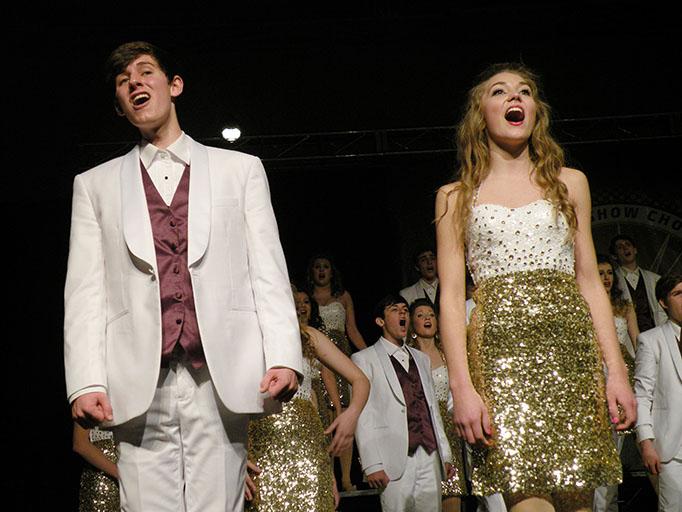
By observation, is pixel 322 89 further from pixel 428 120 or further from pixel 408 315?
pixel 408 315

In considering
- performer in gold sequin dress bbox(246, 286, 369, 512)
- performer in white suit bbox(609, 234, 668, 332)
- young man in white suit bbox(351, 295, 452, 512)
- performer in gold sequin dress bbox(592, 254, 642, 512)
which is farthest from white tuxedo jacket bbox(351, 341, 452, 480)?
performer in white suit bbox(609, 234, 668, 332)

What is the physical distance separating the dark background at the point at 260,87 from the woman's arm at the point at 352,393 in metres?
3.29

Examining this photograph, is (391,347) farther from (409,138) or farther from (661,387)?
(409,138)

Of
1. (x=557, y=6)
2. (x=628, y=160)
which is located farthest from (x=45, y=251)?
(x=628, y=160)

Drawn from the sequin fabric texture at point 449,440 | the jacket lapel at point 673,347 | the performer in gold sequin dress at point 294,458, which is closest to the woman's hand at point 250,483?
the performer in gold sequin dress at point 294,458

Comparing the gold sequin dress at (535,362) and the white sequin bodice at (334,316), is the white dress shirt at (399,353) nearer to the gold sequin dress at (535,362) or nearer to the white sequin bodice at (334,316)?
the white sequin bodice at (334,316)

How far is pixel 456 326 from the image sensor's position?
3033 mm

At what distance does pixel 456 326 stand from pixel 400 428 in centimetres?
345

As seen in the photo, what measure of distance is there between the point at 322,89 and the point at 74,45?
1915 mm

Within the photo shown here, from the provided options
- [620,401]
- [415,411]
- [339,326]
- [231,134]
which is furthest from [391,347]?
[620,401]

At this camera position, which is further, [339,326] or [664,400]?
[339,326]

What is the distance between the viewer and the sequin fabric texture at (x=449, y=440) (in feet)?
22.7

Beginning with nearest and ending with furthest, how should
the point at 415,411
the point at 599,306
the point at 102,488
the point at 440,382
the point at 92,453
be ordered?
the point at 599,306
the point at 92,453
the point at 102,488
the point at 415,411
the point at 440,382

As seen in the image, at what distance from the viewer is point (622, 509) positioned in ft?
24.6
